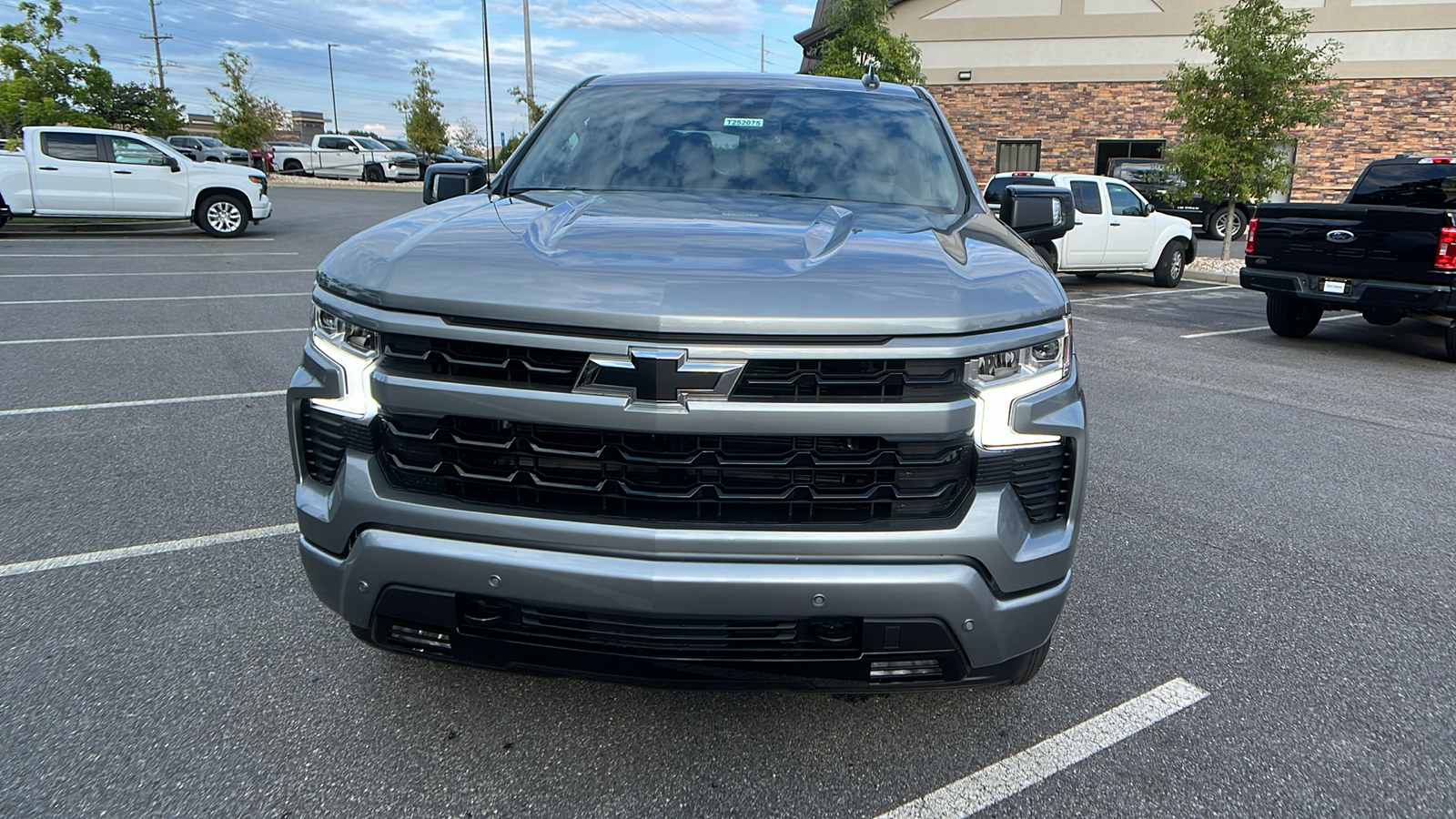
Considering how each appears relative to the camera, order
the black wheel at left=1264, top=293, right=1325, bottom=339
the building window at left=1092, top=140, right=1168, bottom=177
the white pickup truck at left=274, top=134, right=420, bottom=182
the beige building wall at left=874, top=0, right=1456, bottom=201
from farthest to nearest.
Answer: the white pickup truck at left=274, top=134, right=420, bottom=182, the building window at left=1092, top=140, right=1168, bottom=177, the beige building wall at left=874, top=0, right=1456, bottom=201, the black wheel at left=1264, top=293, right=1325, bottom=339

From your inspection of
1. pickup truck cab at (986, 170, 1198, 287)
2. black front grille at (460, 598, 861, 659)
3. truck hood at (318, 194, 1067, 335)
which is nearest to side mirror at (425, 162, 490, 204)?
truck hood at (318, 194, 1067, 335)

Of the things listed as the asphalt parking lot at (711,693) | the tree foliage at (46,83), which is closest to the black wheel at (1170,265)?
the asphalt parking lot at (711,693)

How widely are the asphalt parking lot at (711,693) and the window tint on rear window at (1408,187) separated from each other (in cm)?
540

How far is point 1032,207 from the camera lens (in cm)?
364

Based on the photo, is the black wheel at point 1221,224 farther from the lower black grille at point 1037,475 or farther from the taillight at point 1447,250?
the lower black grille at point 1037,475

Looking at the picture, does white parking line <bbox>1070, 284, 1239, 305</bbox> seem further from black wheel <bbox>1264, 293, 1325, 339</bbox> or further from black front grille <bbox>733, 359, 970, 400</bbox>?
black front grille <bbox>733, 359, 970, 400</bbox>

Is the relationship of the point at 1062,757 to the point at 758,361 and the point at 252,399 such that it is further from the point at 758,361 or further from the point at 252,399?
the point at 252,399

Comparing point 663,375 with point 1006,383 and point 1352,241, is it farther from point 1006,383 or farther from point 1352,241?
point 1352,241

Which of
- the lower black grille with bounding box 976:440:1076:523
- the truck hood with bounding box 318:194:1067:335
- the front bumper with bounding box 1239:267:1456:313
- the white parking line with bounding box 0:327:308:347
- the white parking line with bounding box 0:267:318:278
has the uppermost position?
the truck hood with bounding box 318:194:1067:335

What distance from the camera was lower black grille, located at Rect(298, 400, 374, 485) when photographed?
7.15 ft

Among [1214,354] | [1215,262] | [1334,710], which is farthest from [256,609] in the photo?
[1215,262]

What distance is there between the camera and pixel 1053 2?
27.6 meters

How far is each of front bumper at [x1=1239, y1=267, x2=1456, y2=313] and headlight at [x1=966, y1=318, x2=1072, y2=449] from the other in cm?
802

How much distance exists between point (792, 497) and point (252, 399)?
202 inches
